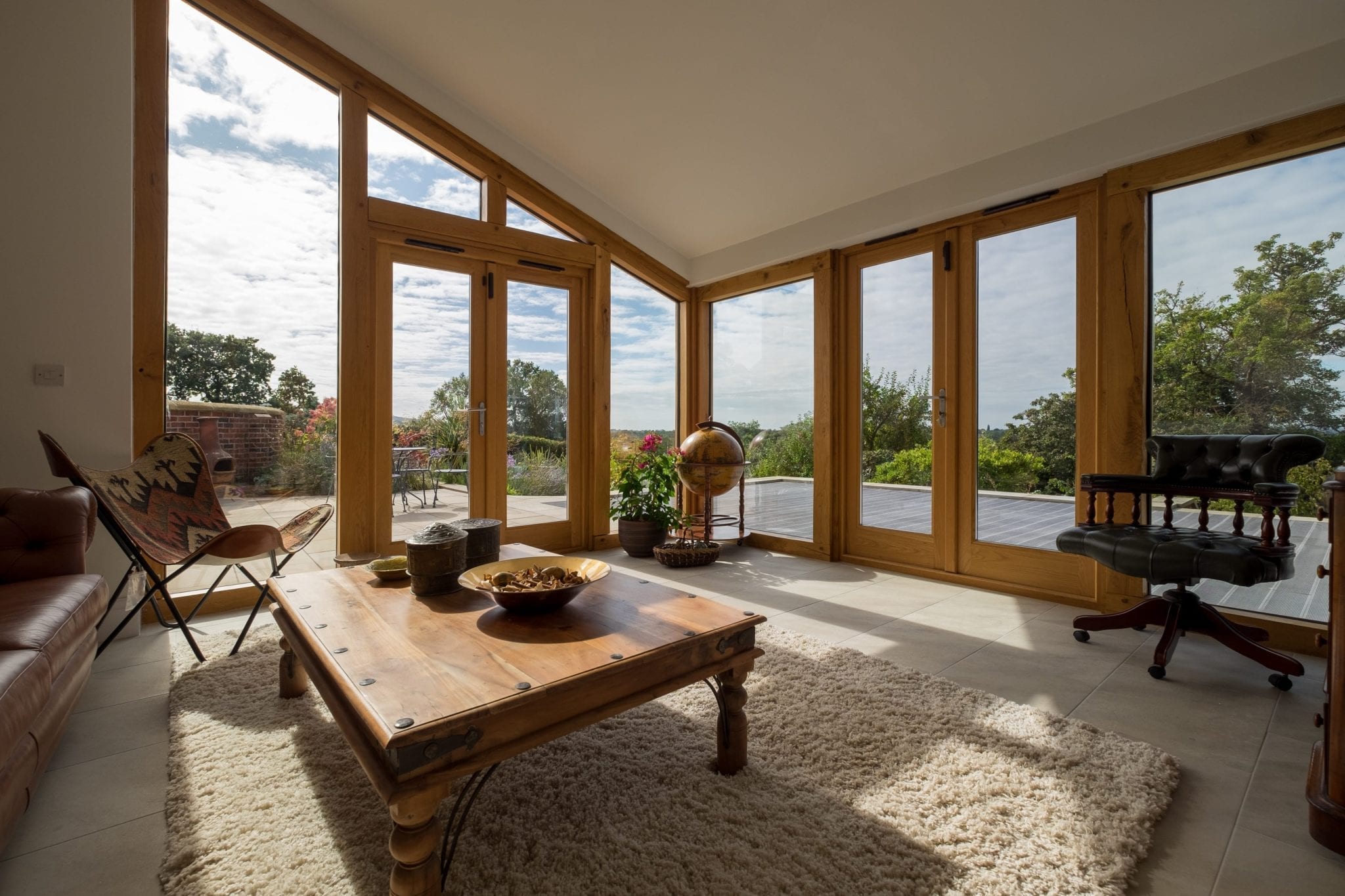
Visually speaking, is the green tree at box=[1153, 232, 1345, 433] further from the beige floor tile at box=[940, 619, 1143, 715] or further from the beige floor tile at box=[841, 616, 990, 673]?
the beige floor tile at box=[841, 616, 990, 673]

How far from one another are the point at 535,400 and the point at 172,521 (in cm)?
236

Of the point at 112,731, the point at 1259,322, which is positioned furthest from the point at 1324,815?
the point at 112,731

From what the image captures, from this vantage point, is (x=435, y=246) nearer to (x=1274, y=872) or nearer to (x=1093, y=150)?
(x=1093, y=150)

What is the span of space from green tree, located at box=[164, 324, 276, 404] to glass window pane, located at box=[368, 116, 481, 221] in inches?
49.3

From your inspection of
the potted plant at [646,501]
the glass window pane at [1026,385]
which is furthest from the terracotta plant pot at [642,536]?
the glass window pane at [1026,385]

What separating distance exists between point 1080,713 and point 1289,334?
6.63ft

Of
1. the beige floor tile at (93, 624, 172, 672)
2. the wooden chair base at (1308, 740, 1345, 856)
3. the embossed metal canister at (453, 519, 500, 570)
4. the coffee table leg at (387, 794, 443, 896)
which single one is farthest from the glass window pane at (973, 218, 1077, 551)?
the beige floor tile at (93, 624, 172, 672)

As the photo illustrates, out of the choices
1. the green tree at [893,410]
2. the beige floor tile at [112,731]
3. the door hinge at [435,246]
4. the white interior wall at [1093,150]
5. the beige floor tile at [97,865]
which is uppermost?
the white interior wall at [1093,150]

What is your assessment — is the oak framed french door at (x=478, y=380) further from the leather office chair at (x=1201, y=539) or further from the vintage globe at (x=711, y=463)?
the leather office chair at (x=1201, y=539)

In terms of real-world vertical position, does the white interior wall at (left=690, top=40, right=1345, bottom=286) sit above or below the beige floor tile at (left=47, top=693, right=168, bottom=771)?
above

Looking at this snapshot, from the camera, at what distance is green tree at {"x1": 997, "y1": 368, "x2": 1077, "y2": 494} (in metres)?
3.53

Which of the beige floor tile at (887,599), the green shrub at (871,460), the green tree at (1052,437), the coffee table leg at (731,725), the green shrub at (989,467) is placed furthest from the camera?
the green shrub at (871,460)

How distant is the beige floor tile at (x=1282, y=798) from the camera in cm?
151

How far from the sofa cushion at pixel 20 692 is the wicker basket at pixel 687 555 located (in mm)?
3287
